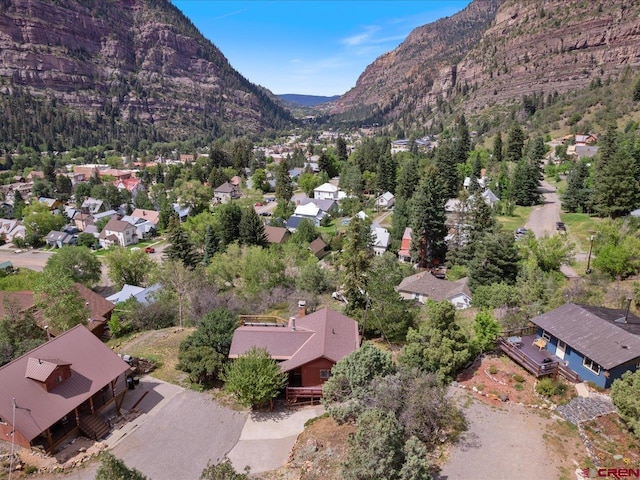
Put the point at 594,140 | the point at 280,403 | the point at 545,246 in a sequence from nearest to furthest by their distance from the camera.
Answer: the point at 280,403 < the point at 545,246 < the point at 594,140

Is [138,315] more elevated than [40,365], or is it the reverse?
[40,365]

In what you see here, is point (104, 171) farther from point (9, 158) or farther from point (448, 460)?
point (448, 460)

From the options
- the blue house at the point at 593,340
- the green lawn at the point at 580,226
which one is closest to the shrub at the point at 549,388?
the blue house at the point at 593,340

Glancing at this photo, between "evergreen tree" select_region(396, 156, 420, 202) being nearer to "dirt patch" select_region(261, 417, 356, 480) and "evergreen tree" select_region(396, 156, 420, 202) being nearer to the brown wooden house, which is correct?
the brown wooden house

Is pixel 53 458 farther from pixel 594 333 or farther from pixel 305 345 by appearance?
pixel 594 333

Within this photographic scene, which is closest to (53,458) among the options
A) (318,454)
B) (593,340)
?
(318,454)

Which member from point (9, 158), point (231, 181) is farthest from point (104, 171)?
point (231, 181)

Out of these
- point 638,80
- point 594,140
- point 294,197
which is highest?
point 638,80
